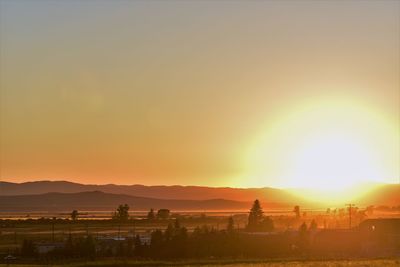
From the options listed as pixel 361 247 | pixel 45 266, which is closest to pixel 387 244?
pixel 361 247

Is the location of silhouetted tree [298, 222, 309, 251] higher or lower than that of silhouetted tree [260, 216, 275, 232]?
lower

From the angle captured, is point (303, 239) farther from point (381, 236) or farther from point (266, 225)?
point (266, 225)

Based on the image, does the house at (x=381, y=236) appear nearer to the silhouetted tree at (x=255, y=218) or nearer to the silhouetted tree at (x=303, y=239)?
the silhouetted tree at (x=303, y=239)

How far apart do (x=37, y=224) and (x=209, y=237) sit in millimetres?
104638

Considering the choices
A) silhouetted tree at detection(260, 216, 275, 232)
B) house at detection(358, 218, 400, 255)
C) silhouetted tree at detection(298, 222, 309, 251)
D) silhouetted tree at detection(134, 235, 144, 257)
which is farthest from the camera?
silhouetted tree at detection(260, 216, 275, 232)

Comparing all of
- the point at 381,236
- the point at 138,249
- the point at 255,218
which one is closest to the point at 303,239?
the point at 381,236

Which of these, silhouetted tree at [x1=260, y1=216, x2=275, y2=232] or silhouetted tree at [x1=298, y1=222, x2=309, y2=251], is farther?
silhouetted tree at [x1=260, y1=216, x2=275, y2=232]

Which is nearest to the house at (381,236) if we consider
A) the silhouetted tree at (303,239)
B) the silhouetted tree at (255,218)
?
the silhouetted tree at (303,239)

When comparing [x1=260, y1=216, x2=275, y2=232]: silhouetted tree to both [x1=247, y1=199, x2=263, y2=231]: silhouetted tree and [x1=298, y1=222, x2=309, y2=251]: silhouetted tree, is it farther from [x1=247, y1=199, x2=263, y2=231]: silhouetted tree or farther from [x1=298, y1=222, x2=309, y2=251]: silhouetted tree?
[x1=298, y1=222, x2=309, y2=251]: silhouetted tree

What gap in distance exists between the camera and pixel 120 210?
184875mm

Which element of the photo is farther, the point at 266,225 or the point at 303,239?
the point at 266,225

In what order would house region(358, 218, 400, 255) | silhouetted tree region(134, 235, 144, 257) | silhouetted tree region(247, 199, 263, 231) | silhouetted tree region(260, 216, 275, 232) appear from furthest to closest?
1. silhouetted tree region(247, 199, 263, 231)
2. silhouetted tree region(260, 216, 275, 232)
3. house region(358, 218, 400, 255)
4. silhouetted tree region(134, 235, 144, 257)

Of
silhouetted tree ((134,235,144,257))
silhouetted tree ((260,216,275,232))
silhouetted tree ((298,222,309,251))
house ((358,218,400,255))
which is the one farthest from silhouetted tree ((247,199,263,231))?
silhouetted tree ((134,235,144,257))

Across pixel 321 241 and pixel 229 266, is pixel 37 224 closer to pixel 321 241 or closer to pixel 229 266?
pixel 321 241
